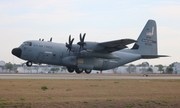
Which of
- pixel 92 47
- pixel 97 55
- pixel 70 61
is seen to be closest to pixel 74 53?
pixel 70 61

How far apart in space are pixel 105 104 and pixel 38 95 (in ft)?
17.7

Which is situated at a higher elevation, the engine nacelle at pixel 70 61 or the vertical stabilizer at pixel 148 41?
the vertical stabilizer at pixel 148 41

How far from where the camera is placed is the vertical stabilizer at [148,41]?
54.6 m

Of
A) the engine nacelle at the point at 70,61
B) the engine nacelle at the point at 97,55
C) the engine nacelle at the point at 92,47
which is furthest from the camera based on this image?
the engine nacelle at the point at 70,61

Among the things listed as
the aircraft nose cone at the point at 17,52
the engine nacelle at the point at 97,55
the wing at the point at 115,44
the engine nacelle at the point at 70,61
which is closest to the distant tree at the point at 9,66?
the aircraft nose cone at the point at 17,52

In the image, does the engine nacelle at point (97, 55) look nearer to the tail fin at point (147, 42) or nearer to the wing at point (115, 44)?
the wing at point (115, 44)

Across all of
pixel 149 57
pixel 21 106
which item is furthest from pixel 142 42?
pixel 21 106

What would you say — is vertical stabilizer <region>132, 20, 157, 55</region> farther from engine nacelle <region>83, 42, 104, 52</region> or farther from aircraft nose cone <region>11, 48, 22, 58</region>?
aircraft nose cone <region>11, 48, 22, 58</region>

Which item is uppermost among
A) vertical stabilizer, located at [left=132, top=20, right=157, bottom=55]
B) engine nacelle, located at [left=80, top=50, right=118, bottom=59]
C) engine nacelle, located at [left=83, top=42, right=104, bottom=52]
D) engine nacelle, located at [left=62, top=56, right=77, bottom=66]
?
vertical stabilizer, located at [left=132, top=20, right=157, bottom=55]

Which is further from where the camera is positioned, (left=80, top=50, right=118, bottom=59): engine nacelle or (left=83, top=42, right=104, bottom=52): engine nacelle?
(left=80, top=50, right=118, bottom=59): engine nacelle

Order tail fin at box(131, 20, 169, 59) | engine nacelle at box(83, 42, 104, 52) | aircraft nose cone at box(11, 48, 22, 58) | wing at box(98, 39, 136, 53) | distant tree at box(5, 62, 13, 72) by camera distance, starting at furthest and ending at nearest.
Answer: distant tree at box(5, 62, 13, 72), tail fin at box(131, 20, 169, 59), engine nacelle at box(83, 42, 104, 52), aircraft nose cone at box(11, 48, 22, 58), wing at box(98, 39, 136, 53)

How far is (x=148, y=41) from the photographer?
55.4 m

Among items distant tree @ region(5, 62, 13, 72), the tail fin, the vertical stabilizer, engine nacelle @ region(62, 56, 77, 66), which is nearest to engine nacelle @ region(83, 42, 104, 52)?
engine nacelle @ region(62, 56, 77, 66)

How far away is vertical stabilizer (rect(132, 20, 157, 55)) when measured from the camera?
54581 millimetres
